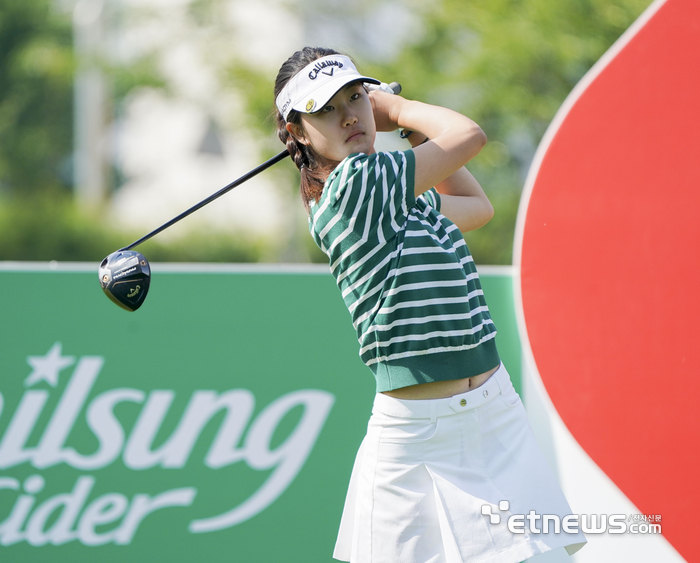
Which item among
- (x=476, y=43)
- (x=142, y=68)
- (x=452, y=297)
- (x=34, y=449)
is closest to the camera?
(x=452, y=297)

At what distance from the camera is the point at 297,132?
1.96 m

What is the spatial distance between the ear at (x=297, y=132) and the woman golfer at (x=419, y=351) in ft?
0.07

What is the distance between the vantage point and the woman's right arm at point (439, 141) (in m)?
1.74

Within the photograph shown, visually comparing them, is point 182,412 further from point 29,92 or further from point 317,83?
point 29,92

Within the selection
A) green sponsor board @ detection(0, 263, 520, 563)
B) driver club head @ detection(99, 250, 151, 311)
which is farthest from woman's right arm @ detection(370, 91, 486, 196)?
green sponsor board @ detection(0, 263, 520, 563)

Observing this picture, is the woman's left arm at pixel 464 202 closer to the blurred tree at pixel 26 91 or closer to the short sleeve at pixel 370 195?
the short sleeve at pixel 370 195

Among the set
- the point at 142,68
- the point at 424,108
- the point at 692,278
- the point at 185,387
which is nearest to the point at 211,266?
the point at 185,387

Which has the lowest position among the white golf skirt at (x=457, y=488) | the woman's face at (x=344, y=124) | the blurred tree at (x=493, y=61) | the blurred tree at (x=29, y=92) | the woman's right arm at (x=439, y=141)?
the white golf skirt at (x=457, y=488)

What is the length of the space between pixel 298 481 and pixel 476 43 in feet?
24.4

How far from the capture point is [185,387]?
3.03m

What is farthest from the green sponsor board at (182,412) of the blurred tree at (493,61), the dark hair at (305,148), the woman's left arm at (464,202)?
the blurred tree at (493,61)

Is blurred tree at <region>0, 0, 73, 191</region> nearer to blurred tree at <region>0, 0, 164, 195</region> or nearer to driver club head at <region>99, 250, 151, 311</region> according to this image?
blurred tree at <region>0, 0, 164, 195</region>

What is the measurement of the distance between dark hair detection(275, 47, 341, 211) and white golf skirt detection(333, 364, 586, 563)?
588 millimetres

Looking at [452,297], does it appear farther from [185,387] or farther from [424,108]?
[185,387]
